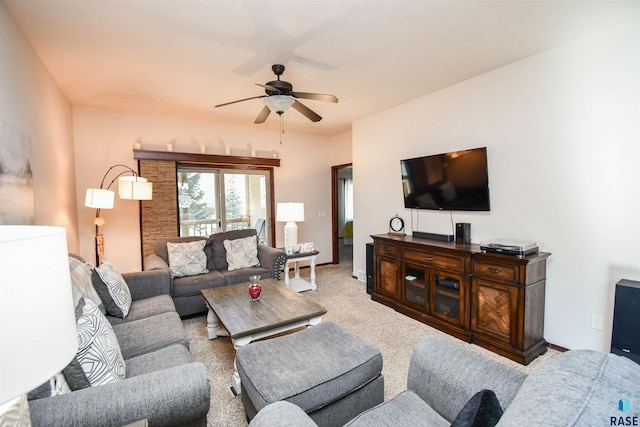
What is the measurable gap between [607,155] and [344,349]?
2.59 metres

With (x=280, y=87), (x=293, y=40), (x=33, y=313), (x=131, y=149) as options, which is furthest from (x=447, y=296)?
(x=131, y=149)

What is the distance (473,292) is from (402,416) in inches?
75.6

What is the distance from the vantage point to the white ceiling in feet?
6.60

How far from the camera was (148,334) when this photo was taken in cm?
207

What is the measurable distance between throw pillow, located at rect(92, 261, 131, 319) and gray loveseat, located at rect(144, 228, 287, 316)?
722mm

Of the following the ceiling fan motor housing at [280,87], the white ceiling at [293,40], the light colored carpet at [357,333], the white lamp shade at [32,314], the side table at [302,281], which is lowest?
the light colored carpet at [357,333]

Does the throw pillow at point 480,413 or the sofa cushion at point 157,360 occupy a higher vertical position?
the throw pillow at point 480,413

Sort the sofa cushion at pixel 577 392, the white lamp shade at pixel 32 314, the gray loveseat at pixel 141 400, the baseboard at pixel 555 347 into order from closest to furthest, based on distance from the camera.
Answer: the white lamp shade at pixel 32 314, the sofa cushion at pixel 577 392, the gray loveseat at pixel 141 400, the baseboard at pixel 555 347

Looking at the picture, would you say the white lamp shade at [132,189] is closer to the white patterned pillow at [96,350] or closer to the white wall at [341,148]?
the white patterned pillow at [96,350]

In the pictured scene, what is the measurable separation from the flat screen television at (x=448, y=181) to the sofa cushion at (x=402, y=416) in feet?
7.75

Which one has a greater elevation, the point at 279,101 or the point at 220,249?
the point at 279,101

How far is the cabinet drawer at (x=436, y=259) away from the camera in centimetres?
297

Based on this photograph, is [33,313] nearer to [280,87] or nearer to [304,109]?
[280,87]

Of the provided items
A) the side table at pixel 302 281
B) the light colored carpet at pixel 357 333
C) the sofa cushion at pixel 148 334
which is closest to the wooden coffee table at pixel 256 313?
the light colored carpet at pixel 357 333
